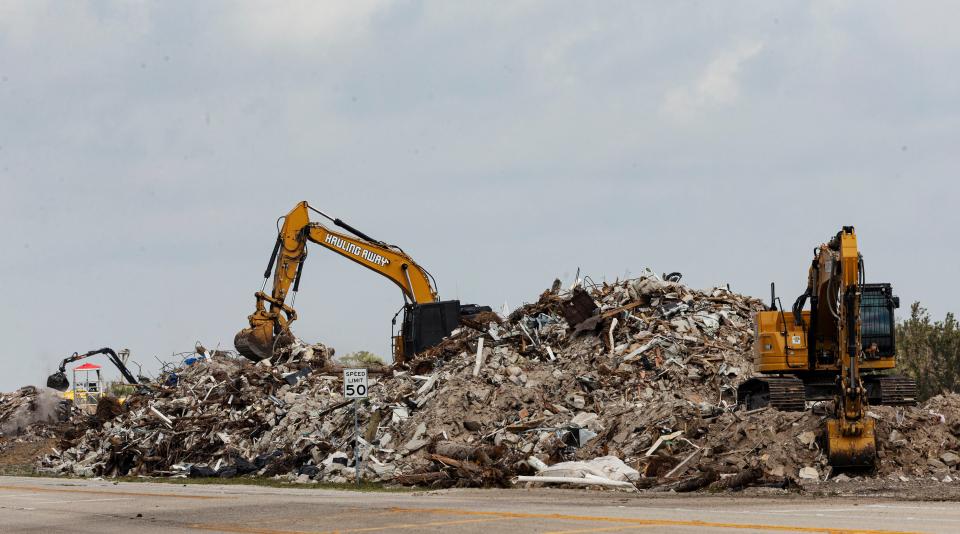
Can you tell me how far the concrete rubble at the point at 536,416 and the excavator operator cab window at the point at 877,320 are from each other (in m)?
1.29

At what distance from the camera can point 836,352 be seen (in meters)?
27.1

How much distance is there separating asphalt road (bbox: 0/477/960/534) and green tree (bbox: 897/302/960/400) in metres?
33.8

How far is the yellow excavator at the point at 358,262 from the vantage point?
138 feet

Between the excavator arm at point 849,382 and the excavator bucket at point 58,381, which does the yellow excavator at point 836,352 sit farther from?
the excavator bucket at point 58,381

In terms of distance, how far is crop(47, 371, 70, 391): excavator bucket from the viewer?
55938 millimetres

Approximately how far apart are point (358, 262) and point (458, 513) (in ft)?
91.7

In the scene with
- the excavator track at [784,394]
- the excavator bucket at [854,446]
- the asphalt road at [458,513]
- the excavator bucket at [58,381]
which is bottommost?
the asphalt road at [458,513]

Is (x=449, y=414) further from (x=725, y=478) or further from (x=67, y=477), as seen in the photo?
(x=67, y=477)

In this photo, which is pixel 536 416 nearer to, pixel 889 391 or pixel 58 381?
pixel 889 391

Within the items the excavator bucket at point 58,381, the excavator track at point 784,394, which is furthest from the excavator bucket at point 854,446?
the excavator bucket at point 58,381

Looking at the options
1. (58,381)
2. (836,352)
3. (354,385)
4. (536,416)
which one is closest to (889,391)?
(836,352)

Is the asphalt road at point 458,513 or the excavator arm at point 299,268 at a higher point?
the excavator arm at point 299,268

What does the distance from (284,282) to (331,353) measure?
4242 mm

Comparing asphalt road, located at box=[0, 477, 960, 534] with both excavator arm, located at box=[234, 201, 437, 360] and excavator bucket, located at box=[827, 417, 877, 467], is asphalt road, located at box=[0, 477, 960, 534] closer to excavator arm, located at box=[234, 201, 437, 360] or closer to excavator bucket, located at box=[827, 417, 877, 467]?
excavator bucket, located at box=[827, 417, 877, 467]
